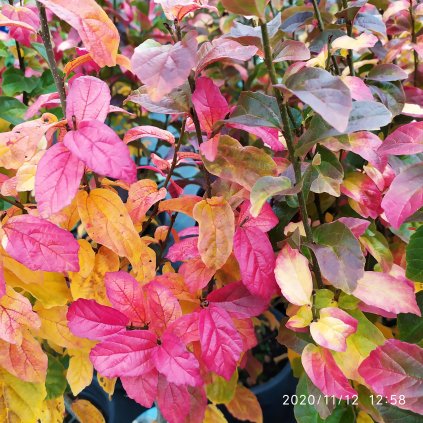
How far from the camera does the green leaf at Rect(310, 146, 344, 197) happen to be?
0.64 m

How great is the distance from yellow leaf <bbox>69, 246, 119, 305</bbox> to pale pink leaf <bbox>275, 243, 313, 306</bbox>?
0.86ft

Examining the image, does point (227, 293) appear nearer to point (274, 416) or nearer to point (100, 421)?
point (100, 421)

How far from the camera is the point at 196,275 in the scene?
2.16ft

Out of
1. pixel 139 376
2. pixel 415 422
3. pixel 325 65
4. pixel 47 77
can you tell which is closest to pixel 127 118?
pixel 47 77

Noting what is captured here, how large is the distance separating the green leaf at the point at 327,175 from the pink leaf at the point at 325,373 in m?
0.21

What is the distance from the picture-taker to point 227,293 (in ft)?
2.23

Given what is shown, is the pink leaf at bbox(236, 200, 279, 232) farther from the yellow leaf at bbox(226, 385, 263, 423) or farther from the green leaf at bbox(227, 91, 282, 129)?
the yellow leaf at bbox(226, 385, 263, 423)

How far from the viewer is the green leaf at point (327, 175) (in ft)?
2.09

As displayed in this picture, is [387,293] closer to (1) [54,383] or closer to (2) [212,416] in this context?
(2) [212,416]

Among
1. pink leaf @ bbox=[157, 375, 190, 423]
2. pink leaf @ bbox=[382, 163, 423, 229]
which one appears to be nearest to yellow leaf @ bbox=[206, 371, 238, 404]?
pink leaf @ bbox=[157, 375, 190, 423]

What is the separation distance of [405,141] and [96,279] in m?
0.48

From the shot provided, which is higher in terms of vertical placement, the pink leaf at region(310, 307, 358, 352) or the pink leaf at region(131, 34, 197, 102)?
the pink leaf at region(131, 34, 197, 102)

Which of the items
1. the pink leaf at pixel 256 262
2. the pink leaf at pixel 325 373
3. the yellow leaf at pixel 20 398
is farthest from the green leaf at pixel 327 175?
the yellow leaf at pixel 20 398

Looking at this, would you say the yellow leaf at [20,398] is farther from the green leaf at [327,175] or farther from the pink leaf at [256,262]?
the green leaf at [327,175]
